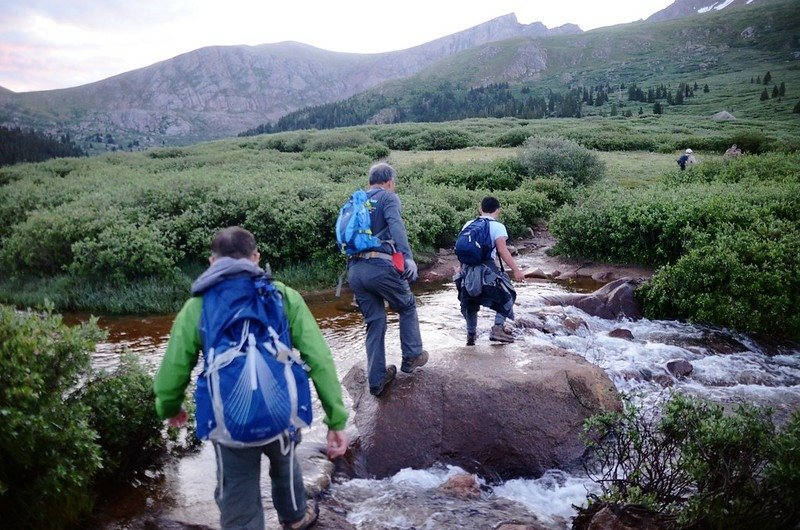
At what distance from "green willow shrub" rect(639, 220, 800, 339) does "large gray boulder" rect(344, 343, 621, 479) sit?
5294mm

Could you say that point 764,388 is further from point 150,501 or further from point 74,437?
point 74,437

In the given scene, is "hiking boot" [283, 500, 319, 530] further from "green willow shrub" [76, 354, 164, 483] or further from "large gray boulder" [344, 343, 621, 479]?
"green willow shrub" [76, 354, 164, 483]

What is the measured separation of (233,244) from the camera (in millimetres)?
3574

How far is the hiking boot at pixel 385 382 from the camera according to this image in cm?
690

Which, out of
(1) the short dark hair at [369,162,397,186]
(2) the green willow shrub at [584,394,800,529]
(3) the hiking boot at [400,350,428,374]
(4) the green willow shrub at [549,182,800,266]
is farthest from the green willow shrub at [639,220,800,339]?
(1) the short dark hair at [369,162,397,186]

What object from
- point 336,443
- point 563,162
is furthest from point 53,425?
point 563,162

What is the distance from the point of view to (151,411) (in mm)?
5562

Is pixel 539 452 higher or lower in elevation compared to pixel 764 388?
higher

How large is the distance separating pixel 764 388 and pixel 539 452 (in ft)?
14.9

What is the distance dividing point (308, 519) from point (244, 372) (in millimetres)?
2293

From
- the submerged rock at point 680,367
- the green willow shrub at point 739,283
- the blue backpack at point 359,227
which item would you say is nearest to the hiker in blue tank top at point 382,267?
the blue backpack at point 359,227

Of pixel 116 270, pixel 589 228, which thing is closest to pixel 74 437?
pixel 116 270

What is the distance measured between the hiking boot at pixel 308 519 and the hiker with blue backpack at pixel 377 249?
214 cm

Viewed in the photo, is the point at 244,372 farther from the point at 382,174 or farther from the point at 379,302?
the point at 382,174
